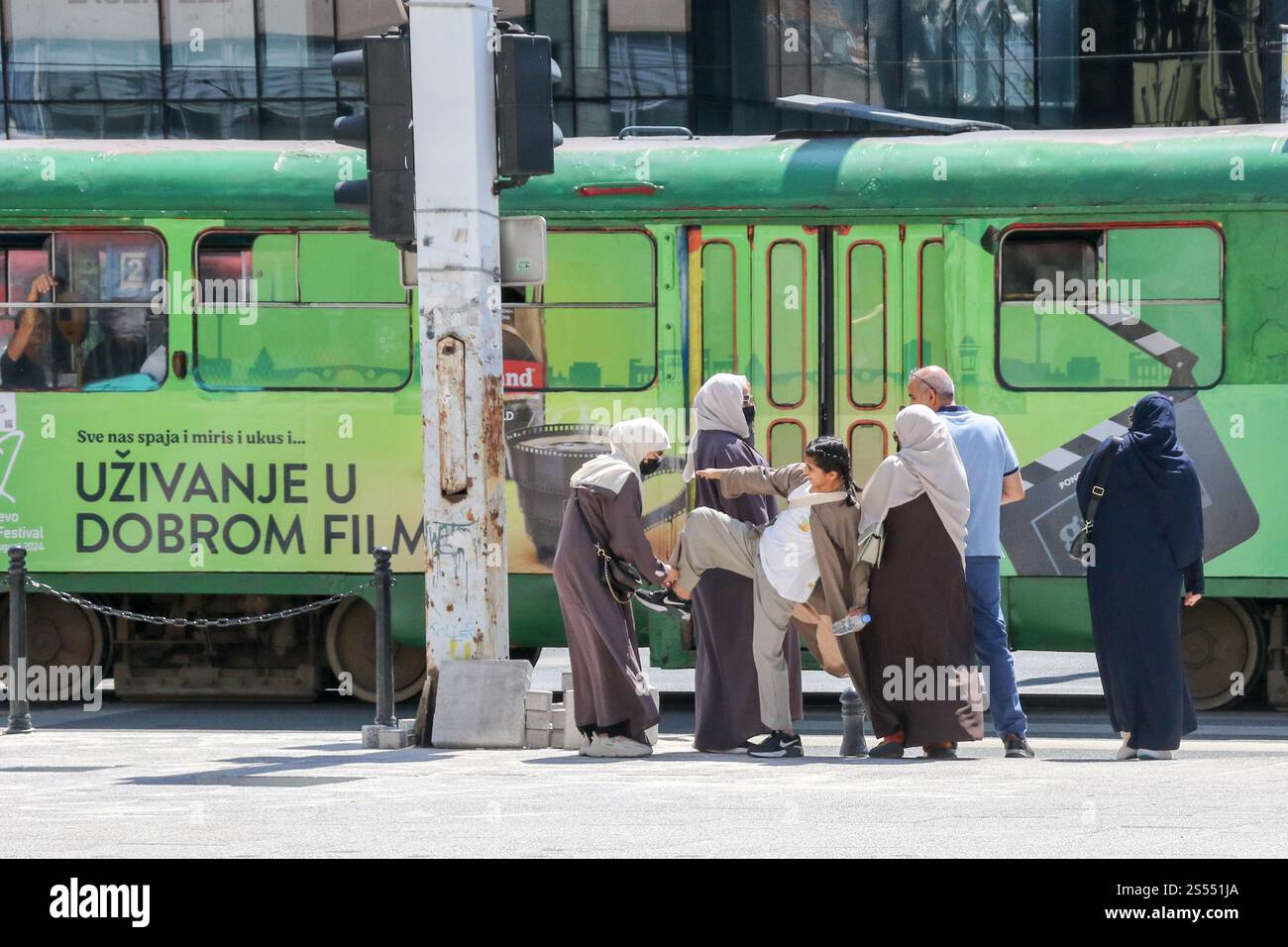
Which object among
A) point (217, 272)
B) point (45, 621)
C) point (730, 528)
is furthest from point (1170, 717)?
point (45, 621)

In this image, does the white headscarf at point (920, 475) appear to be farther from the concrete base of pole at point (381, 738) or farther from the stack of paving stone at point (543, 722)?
the concrete base of pole at point (381, 738)

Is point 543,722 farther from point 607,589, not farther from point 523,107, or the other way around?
point 523,107

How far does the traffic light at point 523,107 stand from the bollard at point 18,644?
11.3 feet

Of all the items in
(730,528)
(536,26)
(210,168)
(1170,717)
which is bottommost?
(1170,717)

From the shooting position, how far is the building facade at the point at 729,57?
3088 cm

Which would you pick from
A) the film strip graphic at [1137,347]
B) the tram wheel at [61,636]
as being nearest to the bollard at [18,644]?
the tram wheel at [61,636]

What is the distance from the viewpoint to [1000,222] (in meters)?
12.7

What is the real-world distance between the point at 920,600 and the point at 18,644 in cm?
472

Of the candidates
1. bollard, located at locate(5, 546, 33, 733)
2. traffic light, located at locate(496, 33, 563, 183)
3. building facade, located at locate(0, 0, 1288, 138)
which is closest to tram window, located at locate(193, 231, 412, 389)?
bollard, located at locate(5, 546, 33, 733)

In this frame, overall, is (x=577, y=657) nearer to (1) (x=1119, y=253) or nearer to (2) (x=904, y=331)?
(2) (x=904, y=331)

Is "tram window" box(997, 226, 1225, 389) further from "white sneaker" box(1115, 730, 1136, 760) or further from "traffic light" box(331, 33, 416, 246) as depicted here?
"traffic light" box(331, 33, 416, 246)

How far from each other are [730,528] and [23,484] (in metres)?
4.84

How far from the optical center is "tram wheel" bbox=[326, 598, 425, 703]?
44.3 feet

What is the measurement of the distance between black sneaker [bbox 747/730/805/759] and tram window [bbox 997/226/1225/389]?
10.2ft
